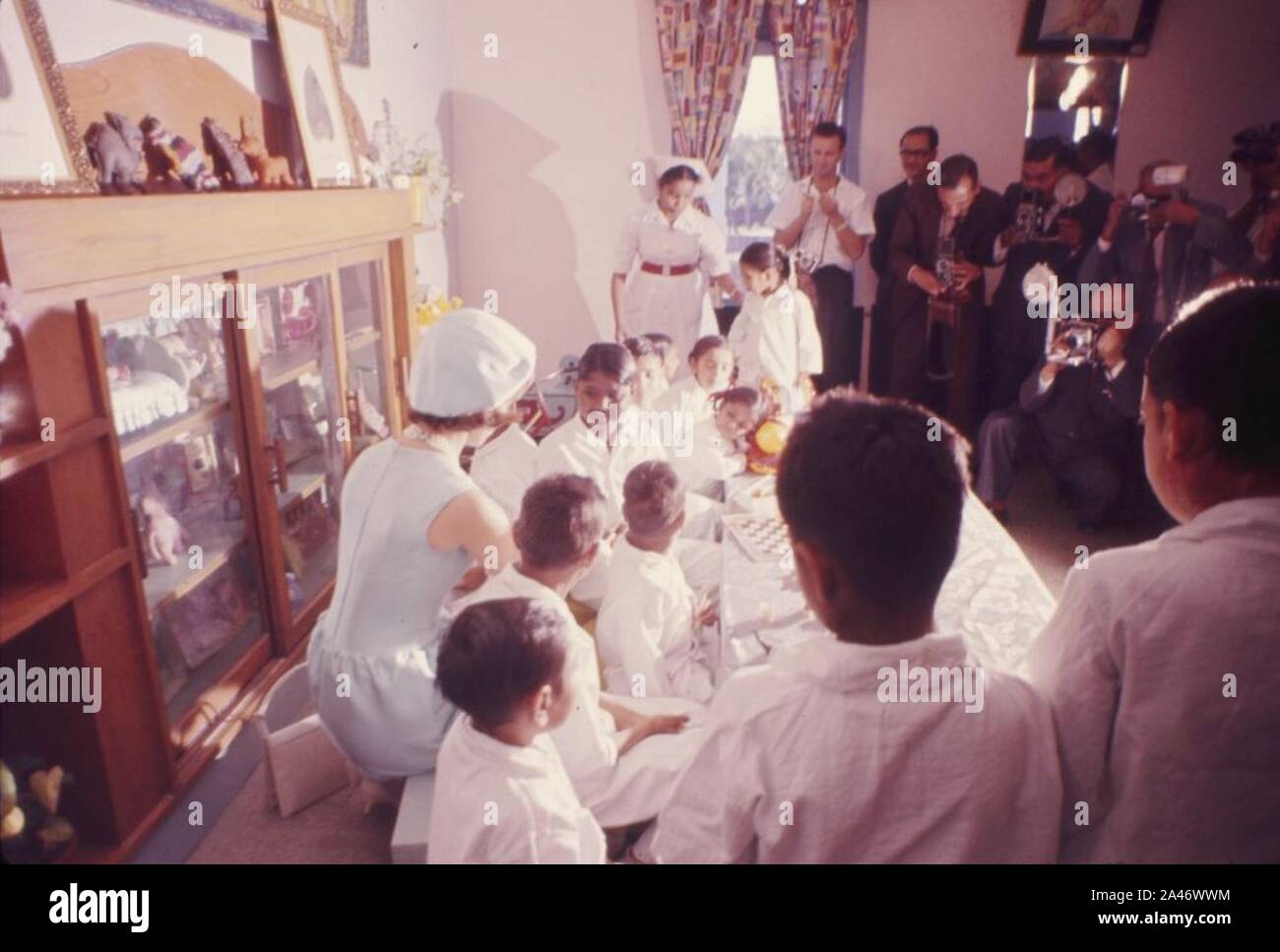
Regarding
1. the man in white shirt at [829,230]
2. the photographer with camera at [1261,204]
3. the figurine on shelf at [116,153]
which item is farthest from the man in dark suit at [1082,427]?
the figurine on shelf at [116,153]

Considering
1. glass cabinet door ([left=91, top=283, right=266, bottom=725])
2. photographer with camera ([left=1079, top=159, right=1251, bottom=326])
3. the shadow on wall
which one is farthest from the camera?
the shadow on wall

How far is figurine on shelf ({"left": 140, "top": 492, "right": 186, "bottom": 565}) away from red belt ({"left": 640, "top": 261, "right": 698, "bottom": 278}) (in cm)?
295

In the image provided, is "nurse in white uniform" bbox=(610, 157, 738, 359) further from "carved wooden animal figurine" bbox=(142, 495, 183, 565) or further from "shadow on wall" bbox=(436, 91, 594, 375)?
"carved wooden animal figurine" bbox=(142, 495, 183, 565)

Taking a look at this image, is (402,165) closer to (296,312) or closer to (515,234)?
(515,234)

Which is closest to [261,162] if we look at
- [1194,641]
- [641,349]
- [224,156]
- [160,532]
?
[224,156]

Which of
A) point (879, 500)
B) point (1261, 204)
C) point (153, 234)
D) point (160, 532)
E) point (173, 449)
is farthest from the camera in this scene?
point (1261, 204)

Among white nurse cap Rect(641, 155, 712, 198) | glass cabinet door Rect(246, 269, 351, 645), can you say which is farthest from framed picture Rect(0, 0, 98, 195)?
white nurse cap Rect(641, 155, 712, 198)

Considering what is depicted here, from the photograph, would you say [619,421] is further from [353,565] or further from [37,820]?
[37,820]

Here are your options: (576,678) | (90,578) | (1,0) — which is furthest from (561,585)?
(1,0)

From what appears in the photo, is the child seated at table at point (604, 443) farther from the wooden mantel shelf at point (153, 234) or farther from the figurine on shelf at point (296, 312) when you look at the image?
the figurine on shelf at point (296, 312)

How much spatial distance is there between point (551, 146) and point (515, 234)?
1.82 feet

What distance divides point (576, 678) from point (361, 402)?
197 cm

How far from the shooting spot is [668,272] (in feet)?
15.2

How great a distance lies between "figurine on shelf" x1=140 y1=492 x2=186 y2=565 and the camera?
221 centimetres
